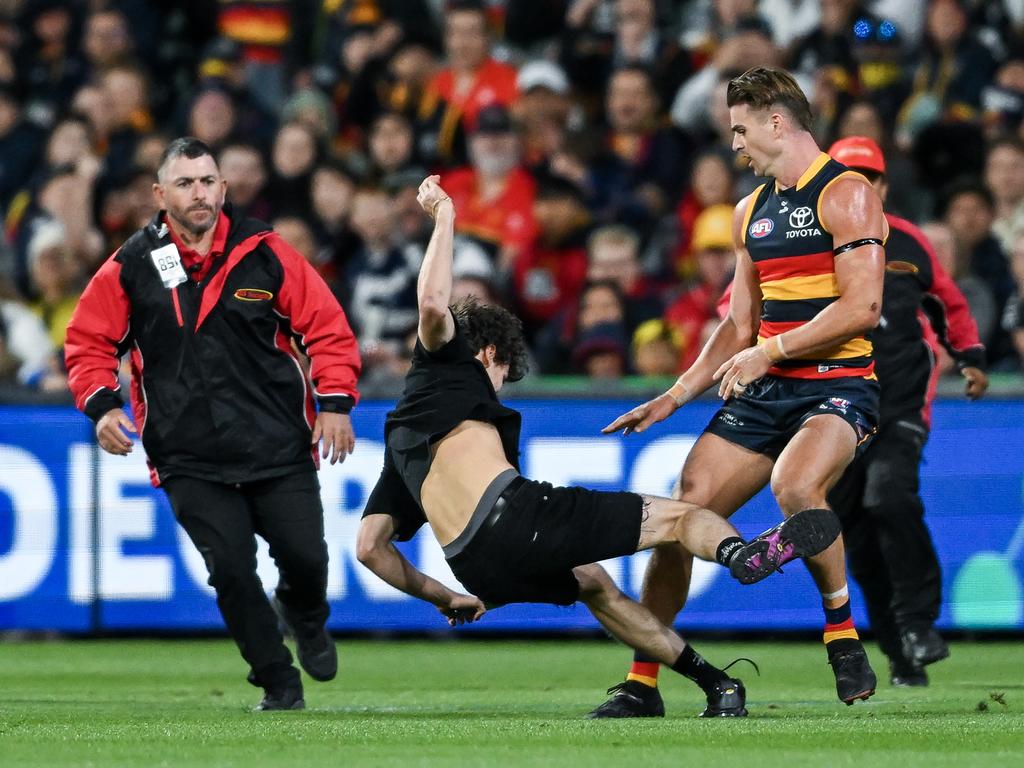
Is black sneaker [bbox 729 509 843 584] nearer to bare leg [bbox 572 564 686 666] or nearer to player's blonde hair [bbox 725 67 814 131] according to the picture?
bare leg [bbox 572 564 686 666]

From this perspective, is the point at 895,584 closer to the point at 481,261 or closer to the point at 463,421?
the point at 463,421

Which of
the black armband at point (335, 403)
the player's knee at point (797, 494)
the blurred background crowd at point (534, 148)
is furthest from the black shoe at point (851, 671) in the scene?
the blurred background crowd at point (534, 148)

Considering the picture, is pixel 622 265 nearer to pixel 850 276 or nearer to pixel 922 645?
pixel 922 645

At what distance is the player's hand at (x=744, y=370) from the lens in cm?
682

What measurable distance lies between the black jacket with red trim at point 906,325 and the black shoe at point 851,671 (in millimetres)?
2352

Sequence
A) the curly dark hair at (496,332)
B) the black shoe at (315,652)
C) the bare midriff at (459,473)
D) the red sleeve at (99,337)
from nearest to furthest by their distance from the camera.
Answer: the bare midriff at (459,473) < the curly dark hair at (496,332) < the red sleeve at (99,337) < the black shoe at (315,652)

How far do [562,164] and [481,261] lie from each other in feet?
4.05

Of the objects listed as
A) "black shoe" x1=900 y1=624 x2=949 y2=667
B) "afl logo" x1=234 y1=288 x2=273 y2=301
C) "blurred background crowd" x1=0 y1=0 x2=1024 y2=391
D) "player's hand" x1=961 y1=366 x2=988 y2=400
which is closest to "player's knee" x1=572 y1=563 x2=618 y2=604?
"afl logo" x1=234 y1=288 x2=273 y2=301

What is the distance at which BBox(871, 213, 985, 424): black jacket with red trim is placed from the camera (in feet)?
29.1

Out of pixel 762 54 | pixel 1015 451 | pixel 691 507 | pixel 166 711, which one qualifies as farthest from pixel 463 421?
pixel 762 54

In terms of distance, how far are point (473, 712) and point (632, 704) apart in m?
0.75

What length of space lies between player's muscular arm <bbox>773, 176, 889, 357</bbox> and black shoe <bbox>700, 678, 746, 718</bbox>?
1221 millimetres

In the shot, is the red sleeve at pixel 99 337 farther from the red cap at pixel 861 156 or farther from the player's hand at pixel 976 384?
the player's hand at pixel 976 384

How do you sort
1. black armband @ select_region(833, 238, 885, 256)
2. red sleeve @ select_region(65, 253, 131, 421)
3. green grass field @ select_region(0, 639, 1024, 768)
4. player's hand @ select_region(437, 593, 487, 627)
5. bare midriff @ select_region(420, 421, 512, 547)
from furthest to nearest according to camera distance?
red sleeve @ select_region(65, 253, 131, 421) → player's hand @ select_region(437, 593, 487, 627) → black armband @ select_region(833, 238, 885, 256) → bare midriff @ select_region(420, 421, 512, 547) → green grass field @ select_region(0, 639, 1024, 768)
